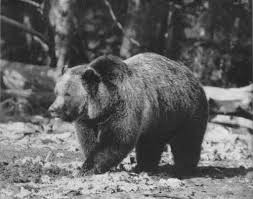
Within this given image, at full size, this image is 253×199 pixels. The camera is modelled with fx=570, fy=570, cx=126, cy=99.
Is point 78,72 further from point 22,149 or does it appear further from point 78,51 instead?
point 78,51

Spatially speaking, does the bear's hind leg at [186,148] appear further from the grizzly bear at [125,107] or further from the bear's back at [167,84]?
the bear's back at [167,84]

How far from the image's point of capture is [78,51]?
41.9 ft

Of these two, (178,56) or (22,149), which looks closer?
(22,149)

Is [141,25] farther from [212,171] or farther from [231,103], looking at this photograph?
[212,171]

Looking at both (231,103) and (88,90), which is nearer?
(88,90)

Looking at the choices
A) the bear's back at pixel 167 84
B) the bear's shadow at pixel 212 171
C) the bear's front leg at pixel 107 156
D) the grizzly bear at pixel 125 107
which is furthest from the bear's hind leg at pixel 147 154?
the bear's front leg at pixel 107 156

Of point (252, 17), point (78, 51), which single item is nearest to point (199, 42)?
point (252, 17)

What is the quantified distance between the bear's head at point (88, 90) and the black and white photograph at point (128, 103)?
1 cm

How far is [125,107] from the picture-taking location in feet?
21.6

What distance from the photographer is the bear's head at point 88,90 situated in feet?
21.5

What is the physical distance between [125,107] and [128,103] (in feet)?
0.19

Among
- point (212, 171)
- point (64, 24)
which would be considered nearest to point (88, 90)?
point (212, 171)

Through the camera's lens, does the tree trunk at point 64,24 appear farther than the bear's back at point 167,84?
Yes

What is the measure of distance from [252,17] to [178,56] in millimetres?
1833
